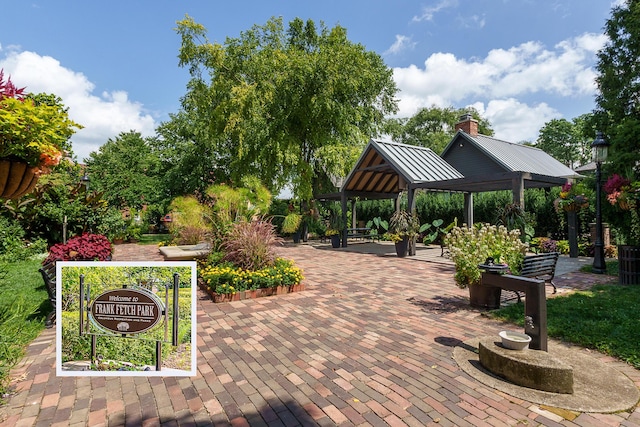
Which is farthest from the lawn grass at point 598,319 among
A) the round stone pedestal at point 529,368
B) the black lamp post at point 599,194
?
the black lamp post at point 599,194

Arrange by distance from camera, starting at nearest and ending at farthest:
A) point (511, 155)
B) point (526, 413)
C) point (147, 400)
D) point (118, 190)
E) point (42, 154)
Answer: point (42, 154), point (526, 413), point (147, 400), point (511, 155), point (118, 190)

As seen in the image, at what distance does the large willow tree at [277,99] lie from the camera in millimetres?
17297

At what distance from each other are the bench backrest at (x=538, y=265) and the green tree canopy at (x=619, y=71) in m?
11.8

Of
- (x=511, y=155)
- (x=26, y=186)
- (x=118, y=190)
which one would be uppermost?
(x=511, y=155)

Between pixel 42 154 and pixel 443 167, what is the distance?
13605 millimetres

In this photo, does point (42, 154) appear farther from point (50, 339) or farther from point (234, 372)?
point (50, 339)

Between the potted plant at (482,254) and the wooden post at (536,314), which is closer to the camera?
the wooden post at (536,314)

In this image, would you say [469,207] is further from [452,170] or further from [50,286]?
[50,286]

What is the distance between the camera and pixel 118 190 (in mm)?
20828

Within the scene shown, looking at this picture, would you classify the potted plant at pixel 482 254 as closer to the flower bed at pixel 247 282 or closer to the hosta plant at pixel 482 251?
the hosta plant at pixel 482 251

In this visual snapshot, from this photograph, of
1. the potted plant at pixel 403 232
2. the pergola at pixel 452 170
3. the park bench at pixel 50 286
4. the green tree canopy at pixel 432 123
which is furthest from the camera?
the green tree canopy at pixel 432 123

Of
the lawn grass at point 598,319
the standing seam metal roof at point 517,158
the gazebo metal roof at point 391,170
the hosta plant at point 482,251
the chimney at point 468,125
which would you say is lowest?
the lawn grass at point 598,319

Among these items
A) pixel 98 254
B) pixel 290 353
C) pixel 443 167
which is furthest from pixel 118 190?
pixel 290 353

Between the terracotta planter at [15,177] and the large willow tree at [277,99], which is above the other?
the large willow tree at [277,99]
